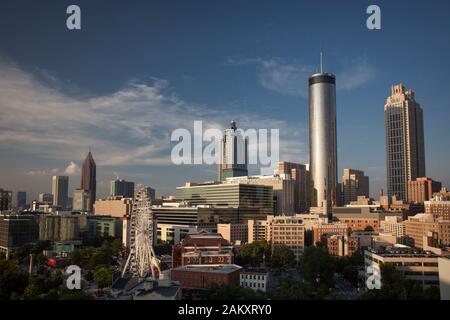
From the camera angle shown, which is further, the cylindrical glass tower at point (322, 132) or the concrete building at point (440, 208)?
the cylindrical glass tower at point (322, 132)

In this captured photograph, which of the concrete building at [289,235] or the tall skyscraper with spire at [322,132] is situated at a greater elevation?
the tall skyscraper with spire at [322,132]

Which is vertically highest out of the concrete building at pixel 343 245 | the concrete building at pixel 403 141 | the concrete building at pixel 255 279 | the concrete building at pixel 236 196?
the concrete building at pixel 403 141

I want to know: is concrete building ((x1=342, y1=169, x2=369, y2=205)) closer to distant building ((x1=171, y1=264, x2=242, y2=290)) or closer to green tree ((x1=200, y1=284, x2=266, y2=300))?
distant building ((x1=171, y1=264, x2=242, y2=290))

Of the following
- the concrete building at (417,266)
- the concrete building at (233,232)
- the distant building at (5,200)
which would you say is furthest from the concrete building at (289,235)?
the distant building at (5,200)

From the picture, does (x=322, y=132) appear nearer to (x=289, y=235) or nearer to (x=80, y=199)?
(x=80, y=199)

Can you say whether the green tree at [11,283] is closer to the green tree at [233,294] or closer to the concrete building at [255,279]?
the green tree at [233,294]

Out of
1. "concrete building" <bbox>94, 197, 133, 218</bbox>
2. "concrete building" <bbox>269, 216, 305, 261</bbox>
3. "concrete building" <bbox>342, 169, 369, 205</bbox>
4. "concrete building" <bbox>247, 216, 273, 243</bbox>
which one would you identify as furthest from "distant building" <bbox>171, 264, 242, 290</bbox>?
"concrete building" <bbox>342, 169, 369, 205</bbox>
